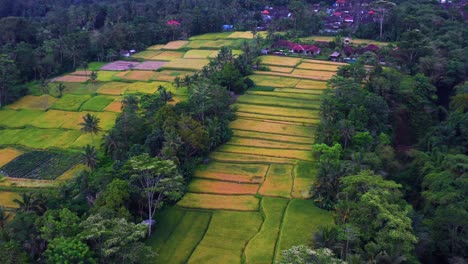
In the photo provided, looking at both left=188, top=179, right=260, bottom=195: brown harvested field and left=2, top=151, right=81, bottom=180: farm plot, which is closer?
left=188, top=179, right=260, bottom=195: brown harvested field

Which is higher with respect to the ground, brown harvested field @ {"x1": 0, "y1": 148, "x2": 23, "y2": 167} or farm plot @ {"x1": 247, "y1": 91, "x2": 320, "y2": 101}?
farm plot @ {"x1": 247, "y1": 91, "x2": 320, "y2": 101}

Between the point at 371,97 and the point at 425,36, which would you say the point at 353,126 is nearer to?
the point at 371,97

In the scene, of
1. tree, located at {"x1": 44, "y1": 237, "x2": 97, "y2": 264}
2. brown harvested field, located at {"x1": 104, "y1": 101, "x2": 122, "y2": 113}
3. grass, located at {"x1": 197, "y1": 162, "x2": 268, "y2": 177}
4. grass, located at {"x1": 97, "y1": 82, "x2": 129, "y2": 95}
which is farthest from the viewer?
grass, located at {"x1": 97, "y1": 82, "x2": 129, "y2": 95}

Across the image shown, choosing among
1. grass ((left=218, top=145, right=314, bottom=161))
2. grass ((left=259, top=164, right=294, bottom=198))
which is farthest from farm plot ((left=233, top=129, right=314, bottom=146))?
grass ((left=259, top=164, right=294, bottom=198))

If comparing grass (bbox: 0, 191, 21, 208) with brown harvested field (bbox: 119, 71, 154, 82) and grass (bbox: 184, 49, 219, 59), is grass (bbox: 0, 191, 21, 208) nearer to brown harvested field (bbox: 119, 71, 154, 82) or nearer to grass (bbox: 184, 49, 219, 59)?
brown harvested field (bbox: 119, 71, 154, 82)

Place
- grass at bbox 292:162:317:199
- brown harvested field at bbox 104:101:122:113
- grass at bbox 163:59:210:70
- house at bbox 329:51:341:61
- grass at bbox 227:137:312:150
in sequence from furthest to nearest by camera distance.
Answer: house at bbox 329:51:341:61 < grass at bbox 163:59:210:70 < brown harvested field at bbox 104:101:122:113 < grass at bbox 227:137:312:150 < grass at bbox 292:162:317:199

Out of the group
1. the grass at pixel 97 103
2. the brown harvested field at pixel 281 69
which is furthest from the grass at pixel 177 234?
the brown harvested field at pixel 281 69

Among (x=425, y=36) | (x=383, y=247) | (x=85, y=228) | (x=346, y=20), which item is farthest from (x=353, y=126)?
(x=346, y=20)
